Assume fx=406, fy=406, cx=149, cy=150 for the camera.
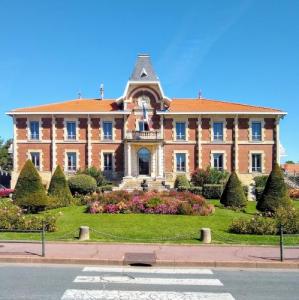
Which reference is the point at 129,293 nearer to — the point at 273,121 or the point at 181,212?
the point at 181,212

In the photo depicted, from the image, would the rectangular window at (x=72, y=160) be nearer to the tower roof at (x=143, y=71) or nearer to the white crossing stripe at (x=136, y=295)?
the tower roof at (x=143, y=71)

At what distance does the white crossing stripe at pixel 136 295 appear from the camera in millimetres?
7852

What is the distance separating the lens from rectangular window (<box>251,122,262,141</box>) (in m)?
38.3

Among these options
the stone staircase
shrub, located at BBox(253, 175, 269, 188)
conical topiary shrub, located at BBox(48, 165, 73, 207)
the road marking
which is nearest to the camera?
the road marking

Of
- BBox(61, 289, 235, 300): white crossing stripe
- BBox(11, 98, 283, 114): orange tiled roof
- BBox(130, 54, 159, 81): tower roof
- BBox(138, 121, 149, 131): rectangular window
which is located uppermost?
BBox(130, 54, 159, 81): tower roof

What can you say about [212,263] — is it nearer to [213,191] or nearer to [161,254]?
[161,254]

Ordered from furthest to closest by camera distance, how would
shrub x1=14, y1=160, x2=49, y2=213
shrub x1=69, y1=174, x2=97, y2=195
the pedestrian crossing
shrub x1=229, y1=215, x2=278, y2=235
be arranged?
shrub x1=69, y1=174, x2=97, y2=195, shrub x1=14, y1=160, x2=49, y2=213, shrub x1=229, y1=215, x2=278, y2=235, the pedestrian crossing

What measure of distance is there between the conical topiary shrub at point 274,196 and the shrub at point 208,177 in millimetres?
12376

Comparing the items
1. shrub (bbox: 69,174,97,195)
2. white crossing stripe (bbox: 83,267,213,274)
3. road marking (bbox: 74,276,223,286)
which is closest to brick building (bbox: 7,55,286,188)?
shrub (bbox: 69,174,97,195)

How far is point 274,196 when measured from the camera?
68.4ft

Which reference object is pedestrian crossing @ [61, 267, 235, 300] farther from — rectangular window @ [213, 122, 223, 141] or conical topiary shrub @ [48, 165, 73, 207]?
rectangular window @ [213, 122, 223, 141]

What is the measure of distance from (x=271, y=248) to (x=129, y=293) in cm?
713

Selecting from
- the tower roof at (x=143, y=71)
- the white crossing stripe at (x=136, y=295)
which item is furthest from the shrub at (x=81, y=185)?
the white crossing stripe at (x=136, y=295)

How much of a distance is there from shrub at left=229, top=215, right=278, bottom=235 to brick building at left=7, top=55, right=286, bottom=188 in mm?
21645
